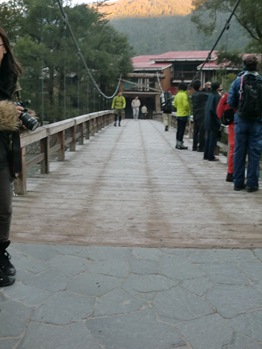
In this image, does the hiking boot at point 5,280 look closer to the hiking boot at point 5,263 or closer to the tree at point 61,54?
the hiking boot at point 5,263

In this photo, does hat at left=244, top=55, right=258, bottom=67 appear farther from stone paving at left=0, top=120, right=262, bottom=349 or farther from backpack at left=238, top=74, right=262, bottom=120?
stone paving at left=0, top=120, right=262, bottom=349

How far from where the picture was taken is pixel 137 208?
3191 millimetres

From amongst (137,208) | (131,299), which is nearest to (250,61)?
(137,208)

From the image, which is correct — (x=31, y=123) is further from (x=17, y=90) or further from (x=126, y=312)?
(x=126, y=312)

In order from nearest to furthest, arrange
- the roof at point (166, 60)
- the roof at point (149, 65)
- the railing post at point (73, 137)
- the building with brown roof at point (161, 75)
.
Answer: the railing post at point (73, 137) < the building with brown roof at point (161, 75) < the roof at point (166, 60) < the roof at point (149, 65)

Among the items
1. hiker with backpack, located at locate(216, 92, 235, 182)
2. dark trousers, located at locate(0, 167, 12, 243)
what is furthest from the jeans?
dark trousers, located at locate(0, 167, 12, 243)

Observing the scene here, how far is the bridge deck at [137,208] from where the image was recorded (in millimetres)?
2475

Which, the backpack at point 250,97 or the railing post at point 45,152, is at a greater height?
the backpack at point 250,97

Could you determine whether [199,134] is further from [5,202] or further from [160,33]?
[160,33]

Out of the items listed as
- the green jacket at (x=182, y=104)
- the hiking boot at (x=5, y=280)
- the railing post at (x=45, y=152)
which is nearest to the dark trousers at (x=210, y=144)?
the green jacket at (x=182, y=104)

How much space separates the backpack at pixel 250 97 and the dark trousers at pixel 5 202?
7.57ft

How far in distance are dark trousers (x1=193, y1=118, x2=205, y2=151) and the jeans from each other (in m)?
2.74

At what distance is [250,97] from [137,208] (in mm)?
1319

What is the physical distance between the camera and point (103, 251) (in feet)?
7.29
